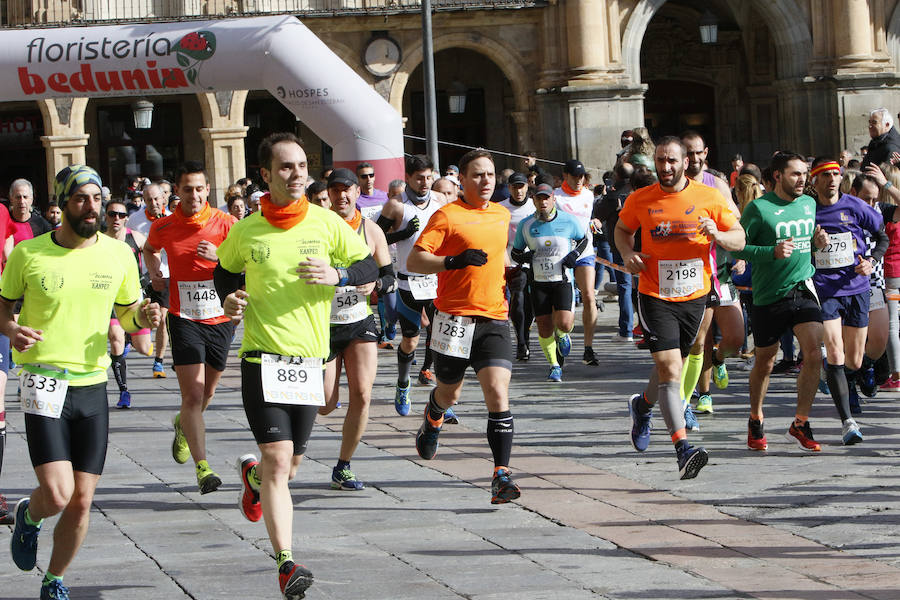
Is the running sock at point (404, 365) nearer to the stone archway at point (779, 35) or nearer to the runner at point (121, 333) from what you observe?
the runner at point (121, 333)

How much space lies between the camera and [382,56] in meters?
28.3

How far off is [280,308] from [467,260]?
162cm

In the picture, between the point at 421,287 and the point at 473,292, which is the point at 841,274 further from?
the point at 421,287

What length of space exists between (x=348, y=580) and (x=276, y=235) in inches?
56.4

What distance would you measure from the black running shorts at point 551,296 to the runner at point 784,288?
147 inches

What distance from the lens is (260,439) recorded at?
6.24m

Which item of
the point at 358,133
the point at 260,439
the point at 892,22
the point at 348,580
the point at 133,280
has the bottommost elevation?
the point at 348,580

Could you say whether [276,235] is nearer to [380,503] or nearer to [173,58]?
[380,503]

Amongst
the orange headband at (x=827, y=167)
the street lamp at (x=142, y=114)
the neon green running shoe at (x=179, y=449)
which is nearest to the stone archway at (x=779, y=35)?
the street lamp at (x=142, y=114)

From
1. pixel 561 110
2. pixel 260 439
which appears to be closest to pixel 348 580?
pixel 260 439

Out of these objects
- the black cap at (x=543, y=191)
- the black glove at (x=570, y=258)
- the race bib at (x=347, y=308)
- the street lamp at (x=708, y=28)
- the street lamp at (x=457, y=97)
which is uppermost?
the street lamp at (x=708, y=28)

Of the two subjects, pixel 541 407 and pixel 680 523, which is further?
pixel 541 407

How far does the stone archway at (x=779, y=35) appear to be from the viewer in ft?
92.7

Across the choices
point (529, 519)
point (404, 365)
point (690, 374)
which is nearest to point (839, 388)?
point (690, 374)
